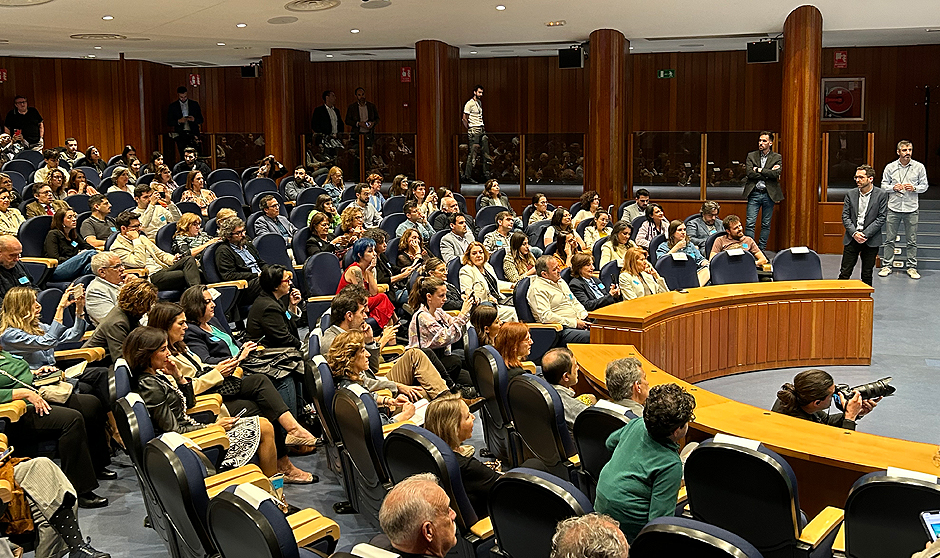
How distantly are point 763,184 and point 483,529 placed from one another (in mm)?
10329

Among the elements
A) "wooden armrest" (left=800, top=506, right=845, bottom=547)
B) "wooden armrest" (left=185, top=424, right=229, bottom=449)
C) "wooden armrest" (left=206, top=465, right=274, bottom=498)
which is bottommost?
"wooden armrest" (left=800, top=506, right=845, bottom=547)

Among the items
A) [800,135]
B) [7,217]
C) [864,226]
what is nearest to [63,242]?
[7,217]

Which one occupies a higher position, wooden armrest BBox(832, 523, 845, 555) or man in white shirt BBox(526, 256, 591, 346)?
Result: man in white shirt BBox(526, 256, 591, 346)

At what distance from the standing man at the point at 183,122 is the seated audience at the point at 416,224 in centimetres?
918

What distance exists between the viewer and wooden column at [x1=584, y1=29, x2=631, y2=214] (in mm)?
13969

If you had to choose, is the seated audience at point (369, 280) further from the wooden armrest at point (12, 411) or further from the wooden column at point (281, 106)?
the wooden column at point (281, 106)

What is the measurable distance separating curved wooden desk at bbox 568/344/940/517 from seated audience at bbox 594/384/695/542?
90 cm

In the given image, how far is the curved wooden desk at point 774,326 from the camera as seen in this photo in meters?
7.23

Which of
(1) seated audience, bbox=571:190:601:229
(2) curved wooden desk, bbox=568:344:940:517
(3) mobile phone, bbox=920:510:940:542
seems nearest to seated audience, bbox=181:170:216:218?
(1) seated audience, bbox=571:190:601:229

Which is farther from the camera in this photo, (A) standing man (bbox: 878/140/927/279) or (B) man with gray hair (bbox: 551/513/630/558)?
(A) standing man (bbox: 878/140/927/279)

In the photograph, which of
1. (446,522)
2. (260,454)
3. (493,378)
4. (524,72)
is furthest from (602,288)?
(524,72)

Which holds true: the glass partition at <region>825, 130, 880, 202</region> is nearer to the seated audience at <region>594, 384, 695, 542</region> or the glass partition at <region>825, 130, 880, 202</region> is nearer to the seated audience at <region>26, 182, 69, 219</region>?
the seated audience at <region>26, 182, 69, 219</region>

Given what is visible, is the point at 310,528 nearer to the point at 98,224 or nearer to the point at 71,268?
the point at 71,268

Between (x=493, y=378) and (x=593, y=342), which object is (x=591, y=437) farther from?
(x=593, y=342)
